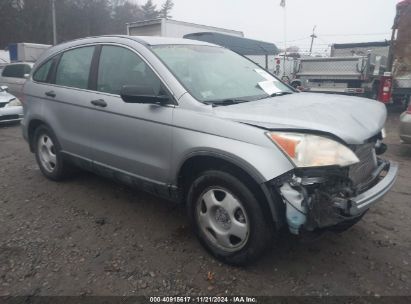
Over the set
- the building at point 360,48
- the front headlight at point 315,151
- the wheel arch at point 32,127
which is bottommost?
the wheel arch at point 32,127

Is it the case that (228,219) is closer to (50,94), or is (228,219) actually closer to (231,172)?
(231,172)

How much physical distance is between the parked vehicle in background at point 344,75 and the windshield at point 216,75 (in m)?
6.81

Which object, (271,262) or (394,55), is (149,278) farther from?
(394,55)

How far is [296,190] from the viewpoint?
238cm

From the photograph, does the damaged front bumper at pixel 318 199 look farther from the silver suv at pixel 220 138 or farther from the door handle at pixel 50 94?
the door handle at pixel 50 94

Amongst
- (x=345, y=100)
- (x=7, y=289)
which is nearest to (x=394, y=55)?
(x=345, y=100)

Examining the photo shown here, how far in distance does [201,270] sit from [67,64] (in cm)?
292

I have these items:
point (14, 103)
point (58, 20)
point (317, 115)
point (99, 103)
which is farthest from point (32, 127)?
point (58, 20)

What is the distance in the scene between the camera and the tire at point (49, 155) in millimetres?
4453

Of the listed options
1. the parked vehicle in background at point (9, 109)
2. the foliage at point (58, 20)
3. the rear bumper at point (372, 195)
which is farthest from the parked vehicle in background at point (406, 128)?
the foliage at point (58, 20)

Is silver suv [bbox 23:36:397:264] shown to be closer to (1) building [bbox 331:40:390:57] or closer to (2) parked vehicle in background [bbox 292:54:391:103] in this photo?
(2) parked vehicle in background [bbox 292:54:391:103]

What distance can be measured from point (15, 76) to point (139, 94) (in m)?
10.5

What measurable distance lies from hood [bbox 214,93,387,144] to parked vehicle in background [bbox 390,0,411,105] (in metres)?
7.50

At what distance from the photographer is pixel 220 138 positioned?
2.69 metres
